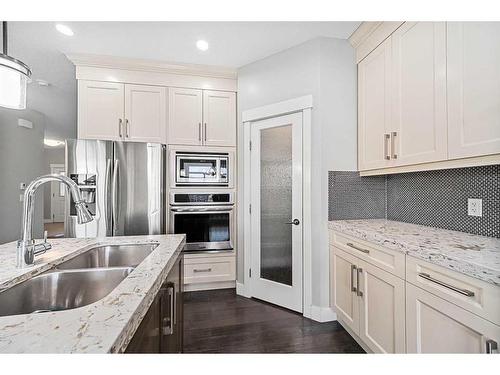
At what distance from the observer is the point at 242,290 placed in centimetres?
278

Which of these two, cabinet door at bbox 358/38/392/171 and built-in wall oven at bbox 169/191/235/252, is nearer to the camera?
cabinet door at bbox 358/38/392/171

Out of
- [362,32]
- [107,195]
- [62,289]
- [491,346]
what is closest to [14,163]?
[107,195]

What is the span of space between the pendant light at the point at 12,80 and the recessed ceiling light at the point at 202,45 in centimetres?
168

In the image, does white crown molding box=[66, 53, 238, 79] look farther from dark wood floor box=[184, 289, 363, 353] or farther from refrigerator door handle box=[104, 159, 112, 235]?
dark wood floor box=[184, 289, 363, 353]

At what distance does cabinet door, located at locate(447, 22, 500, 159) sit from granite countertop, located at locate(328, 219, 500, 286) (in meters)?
0.46

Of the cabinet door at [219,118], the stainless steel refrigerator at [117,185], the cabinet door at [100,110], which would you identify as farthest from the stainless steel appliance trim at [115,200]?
the cabinet door at [219,118]

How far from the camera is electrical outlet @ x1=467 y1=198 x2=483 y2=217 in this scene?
1.52 meters

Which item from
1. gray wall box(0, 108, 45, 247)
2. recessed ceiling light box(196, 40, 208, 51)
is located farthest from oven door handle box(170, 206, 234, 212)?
gray wall box(0, 108, 45, 247)

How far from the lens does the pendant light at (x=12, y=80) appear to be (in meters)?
1.00

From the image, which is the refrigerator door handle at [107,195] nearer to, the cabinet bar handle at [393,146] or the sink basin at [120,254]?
the sink basin at [120,254]

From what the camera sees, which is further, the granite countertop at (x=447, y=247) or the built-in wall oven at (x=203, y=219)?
the built-in wall oven at (x=203, y=219)

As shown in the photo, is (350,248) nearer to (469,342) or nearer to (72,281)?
(469,342)

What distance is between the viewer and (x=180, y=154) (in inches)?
112

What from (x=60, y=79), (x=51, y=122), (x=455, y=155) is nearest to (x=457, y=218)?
(x=455, y=155)
